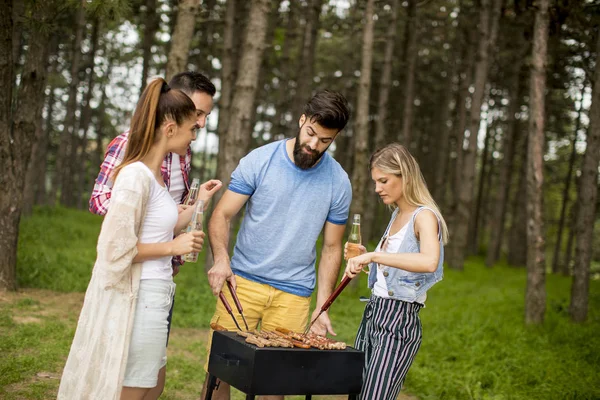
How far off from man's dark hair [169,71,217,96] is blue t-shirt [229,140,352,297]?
1.82ft

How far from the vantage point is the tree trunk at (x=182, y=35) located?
8938 millimetres

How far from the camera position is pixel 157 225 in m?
3.53

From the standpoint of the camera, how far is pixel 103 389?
11.0ft

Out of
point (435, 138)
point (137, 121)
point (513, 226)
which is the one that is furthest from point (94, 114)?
point (137, 121)

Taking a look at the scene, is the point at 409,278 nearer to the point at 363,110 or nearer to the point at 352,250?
the point at 352,250

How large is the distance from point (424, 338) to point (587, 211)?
4110 millimetres

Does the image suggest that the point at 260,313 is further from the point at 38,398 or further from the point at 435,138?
the point at 435,138

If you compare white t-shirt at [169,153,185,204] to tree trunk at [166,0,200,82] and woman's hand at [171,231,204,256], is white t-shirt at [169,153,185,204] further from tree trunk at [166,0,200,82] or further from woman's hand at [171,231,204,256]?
tree trunk at [166,0,200,82]

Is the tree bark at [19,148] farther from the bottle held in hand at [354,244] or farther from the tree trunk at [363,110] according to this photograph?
the bottle held in hand at [354,244]

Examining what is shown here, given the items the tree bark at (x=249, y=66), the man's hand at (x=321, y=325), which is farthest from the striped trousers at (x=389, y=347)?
the tree bark at (x=249, y=66)

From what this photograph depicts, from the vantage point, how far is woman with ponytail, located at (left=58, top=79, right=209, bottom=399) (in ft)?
10.9

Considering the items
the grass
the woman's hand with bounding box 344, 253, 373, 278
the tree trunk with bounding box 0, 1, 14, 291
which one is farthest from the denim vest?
the tree trunk with bounding box 0, 1, 14, 291

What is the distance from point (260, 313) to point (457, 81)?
26508mm

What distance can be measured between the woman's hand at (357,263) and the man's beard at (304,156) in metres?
0.88
